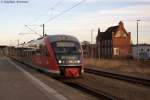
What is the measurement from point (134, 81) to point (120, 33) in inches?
3051

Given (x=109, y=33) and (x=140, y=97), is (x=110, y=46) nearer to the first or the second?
(x=109, y=33)

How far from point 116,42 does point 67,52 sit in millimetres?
74046

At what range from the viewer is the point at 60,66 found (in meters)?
23.2

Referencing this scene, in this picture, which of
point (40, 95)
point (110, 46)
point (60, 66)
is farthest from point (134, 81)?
point (110, 46)

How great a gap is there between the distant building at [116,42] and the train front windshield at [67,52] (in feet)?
229

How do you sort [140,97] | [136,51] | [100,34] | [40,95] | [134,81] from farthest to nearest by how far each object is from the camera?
[100,34], [136,51], [134,81], [140,97], [40,95]

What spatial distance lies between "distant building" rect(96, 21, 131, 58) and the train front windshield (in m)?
69.7

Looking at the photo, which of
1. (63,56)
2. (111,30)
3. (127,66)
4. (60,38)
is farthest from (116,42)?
(63,56)

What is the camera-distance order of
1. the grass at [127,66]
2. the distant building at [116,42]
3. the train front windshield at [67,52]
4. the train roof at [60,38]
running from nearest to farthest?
the train front windshield at [67,52], the train roof at [60,38], the grass at [127,66], the distant building at [116,42]

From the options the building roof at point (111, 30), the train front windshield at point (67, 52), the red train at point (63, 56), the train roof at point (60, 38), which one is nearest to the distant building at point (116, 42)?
the building roof at point (111, 30)

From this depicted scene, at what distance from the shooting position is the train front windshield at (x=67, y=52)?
76.9 ft

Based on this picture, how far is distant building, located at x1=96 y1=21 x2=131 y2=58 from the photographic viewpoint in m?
95.8

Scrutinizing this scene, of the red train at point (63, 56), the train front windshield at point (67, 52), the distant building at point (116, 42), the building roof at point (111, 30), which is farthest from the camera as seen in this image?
the building roof at point (111, 30)

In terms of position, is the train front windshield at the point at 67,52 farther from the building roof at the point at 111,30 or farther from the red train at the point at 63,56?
the building roof at the point at 111,30
